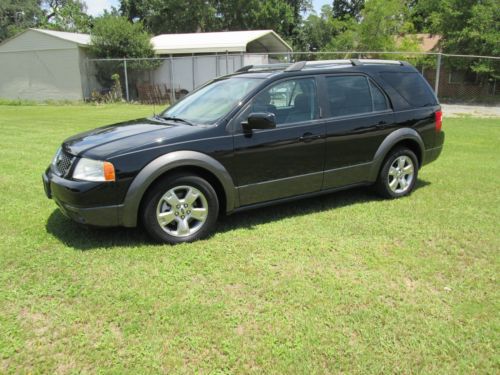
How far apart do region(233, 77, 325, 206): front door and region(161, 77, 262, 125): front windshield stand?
0.74 feet

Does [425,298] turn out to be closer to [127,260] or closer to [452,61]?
[127,260]

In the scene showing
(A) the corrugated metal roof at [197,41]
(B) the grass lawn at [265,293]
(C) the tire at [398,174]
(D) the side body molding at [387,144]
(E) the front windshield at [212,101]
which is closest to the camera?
(B) the grass lawn at [265,293]

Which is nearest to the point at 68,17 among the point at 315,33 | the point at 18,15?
the point at 18,15

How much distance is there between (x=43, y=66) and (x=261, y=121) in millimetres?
24616

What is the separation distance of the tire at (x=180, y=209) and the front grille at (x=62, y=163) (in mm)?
812

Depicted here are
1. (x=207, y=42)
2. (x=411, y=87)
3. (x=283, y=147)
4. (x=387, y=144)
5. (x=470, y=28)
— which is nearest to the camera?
(x=283, y=147)

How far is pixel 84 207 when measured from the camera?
391 cm

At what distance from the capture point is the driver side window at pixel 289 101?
15.4 ft

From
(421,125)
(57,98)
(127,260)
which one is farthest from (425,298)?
(57,98)

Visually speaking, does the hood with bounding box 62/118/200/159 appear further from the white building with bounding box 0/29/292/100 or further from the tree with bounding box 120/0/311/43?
the tree with bounding box 120/0/311/43

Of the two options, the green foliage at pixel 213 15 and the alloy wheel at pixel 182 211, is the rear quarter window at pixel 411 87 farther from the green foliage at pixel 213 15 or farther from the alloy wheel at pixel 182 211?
the green foliage at pixel 213 15

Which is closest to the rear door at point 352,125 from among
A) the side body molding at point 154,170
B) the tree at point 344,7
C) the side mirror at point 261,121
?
the side mirror at point 261,121

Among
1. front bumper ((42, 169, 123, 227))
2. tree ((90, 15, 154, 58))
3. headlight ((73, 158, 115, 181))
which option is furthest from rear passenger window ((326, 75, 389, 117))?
tree ((90, 15, 154, 58))

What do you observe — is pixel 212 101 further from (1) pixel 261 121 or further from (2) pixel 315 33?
(2) pixel 315 33
